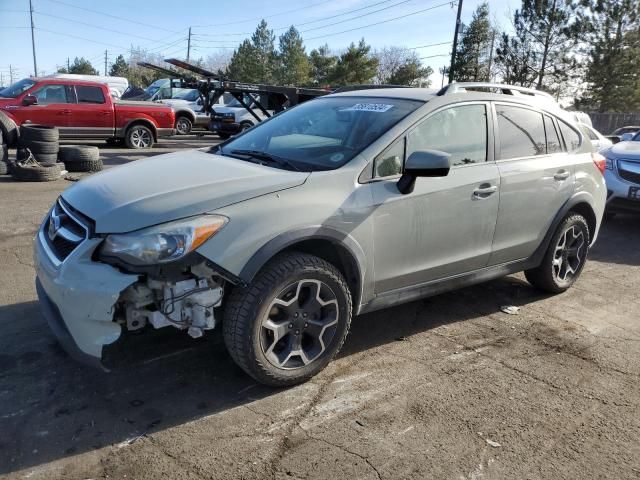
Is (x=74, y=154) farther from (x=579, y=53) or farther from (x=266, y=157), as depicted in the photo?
(x=579, y=53)

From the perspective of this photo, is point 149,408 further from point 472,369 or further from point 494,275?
point 494,275

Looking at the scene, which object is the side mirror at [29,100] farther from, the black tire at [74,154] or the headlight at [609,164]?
the headlight at [609,164]

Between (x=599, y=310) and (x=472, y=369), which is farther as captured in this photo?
(x=599, y=310)

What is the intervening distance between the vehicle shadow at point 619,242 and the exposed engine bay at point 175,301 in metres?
5.32

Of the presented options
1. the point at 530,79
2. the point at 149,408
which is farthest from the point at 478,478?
the point at 530,79

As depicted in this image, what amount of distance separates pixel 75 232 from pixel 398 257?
1954 millimetres

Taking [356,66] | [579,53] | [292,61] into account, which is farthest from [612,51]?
[292,61]

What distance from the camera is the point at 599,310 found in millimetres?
4781

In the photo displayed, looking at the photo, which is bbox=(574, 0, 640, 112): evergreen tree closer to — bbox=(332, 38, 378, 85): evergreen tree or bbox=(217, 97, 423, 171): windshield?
bbox=(332, 38, 378, 85): evergreen tree

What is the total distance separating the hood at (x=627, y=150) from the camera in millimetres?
8055

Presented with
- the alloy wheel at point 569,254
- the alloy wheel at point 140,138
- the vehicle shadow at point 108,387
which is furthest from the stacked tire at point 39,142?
the alloy wheel at point 569,254

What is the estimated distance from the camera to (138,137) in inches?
581

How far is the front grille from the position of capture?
2.92 meters

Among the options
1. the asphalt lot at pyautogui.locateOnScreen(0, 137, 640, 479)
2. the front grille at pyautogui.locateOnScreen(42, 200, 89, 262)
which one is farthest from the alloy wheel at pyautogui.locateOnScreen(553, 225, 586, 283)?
the front grille at pyautogui.locateOnScreen(42, 200, 89, 262)
